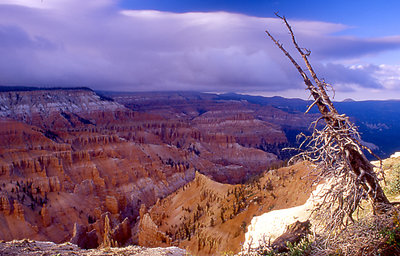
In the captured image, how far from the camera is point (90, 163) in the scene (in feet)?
201

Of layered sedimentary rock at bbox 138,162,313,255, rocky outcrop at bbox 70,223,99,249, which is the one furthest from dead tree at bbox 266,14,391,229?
rocky outcrop at bbox 70,223,99,249

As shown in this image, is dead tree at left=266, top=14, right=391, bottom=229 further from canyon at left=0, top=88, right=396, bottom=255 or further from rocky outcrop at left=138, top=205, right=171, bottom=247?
rocky outcrop at left=138, top=205, right=171, bottom=247

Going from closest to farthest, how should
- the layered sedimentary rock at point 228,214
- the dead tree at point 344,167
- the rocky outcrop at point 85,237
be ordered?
the dead tree at point 344,167 < the layered sedimentary rock at point 228,214 < the rocky outcrop at point 85,237

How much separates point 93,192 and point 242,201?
4086 cm

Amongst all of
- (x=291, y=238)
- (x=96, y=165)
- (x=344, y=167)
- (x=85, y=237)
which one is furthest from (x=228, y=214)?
(x=96, y=165)

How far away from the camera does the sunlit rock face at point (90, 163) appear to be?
40.3 metres

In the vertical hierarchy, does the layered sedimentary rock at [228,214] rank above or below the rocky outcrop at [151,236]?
above

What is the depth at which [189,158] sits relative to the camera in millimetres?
86188

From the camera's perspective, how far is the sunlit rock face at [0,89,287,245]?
40.3 m

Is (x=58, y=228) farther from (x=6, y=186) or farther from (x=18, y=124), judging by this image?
(x=18, y=124)

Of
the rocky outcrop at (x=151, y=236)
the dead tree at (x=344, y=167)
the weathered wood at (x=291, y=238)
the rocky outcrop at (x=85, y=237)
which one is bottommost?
the rocky outcrop at (x=85, y=237)

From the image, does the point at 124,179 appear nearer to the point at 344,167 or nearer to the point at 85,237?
the point at 85,237

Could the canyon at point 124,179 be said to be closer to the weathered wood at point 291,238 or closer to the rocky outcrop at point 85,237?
the rocky outcrop at point 85,237

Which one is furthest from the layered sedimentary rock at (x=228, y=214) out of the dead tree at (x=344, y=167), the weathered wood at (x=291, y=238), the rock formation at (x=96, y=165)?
the dead tree at (x=344, y=167)
